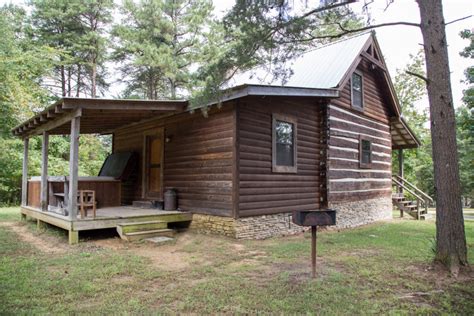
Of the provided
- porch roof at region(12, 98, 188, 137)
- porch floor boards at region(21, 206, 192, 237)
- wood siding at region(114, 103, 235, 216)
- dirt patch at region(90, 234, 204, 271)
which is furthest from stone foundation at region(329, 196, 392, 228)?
porch roof at region(12, 98, 188, 137)

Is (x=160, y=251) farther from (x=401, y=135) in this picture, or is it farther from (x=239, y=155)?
(x=401, y=135)

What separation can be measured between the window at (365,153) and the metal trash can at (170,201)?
6811 millimetres

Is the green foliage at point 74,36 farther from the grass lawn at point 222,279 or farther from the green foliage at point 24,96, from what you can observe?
the grass lawn at point 222,279

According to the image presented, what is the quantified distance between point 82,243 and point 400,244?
272 inches

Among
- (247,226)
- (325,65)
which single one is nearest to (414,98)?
(325,65)

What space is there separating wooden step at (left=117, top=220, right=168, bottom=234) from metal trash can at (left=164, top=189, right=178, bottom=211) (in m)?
1.02

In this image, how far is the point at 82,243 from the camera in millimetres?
7102

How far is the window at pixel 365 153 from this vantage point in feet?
40.3

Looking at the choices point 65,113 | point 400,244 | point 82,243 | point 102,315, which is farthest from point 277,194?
point 102,315

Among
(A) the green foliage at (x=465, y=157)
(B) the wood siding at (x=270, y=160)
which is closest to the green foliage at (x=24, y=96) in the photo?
(B) the wood siding at (x=270, y=160)

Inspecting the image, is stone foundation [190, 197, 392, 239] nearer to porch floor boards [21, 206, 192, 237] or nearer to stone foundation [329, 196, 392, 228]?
stone foundation [329, 196, 392, 228]

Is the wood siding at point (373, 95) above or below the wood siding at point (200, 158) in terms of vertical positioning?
above

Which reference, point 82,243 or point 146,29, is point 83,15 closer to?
point 146,29

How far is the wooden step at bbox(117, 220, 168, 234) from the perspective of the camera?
Answer: 24.6 ft
